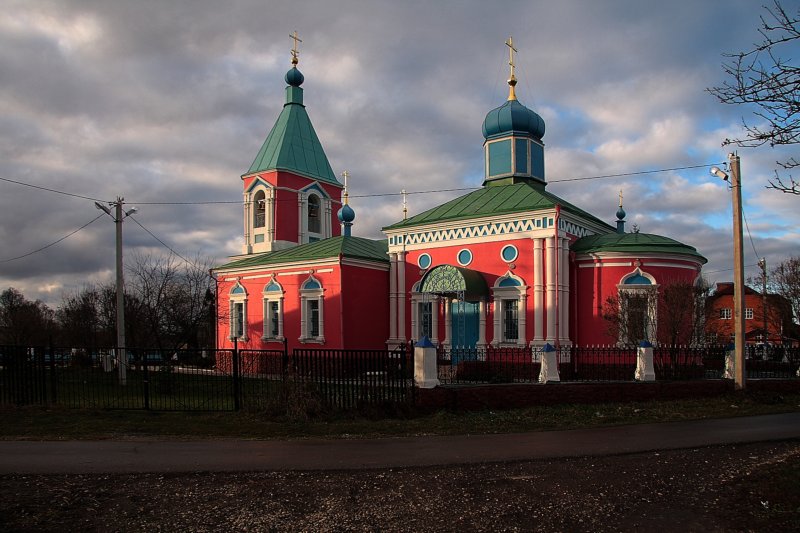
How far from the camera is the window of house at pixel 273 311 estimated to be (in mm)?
25609

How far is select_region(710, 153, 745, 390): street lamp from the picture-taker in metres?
14.5

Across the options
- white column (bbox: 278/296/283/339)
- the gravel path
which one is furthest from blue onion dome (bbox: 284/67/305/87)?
the gravel path

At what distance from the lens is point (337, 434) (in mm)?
10070

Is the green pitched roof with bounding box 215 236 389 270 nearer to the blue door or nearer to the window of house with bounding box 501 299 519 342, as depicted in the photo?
the blue door

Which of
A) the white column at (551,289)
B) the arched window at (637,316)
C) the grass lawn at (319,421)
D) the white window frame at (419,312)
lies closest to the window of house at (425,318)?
the white window frame at (419,312)

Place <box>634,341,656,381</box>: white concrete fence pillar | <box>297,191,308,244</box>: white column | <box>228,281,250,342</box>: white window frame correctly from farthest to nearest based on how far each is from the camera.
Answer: <box>297,191,308,244</box>: white column < <box>228,281,250,342</box>: white window frame < <box>634,341,656,381</box>: white concrete fence pillar

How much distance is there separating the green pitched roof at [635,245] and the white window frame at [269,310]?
11.5m

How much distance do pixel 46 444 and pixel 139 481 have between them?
310 centimetres

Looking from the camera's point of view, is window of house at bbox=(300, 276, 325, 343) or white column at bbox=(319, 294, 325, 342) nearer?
white column at bbox=(319, 294, 325, 342)

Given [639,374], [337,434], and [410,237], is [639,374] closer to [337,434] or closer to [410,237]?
[337,434]

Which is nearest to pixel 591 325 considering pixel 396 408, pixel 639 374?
pixel 639 374

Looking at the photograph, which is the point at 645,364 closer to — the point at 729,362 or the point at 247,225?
the point at 729,362

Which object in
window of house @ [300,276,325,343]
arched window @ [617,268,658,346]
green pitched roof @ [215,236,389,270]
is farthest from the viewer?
green pitched roof @ [215,236,389,270]

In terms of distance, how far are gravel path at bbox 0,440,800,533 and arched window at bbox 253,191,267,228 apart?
23.8m
